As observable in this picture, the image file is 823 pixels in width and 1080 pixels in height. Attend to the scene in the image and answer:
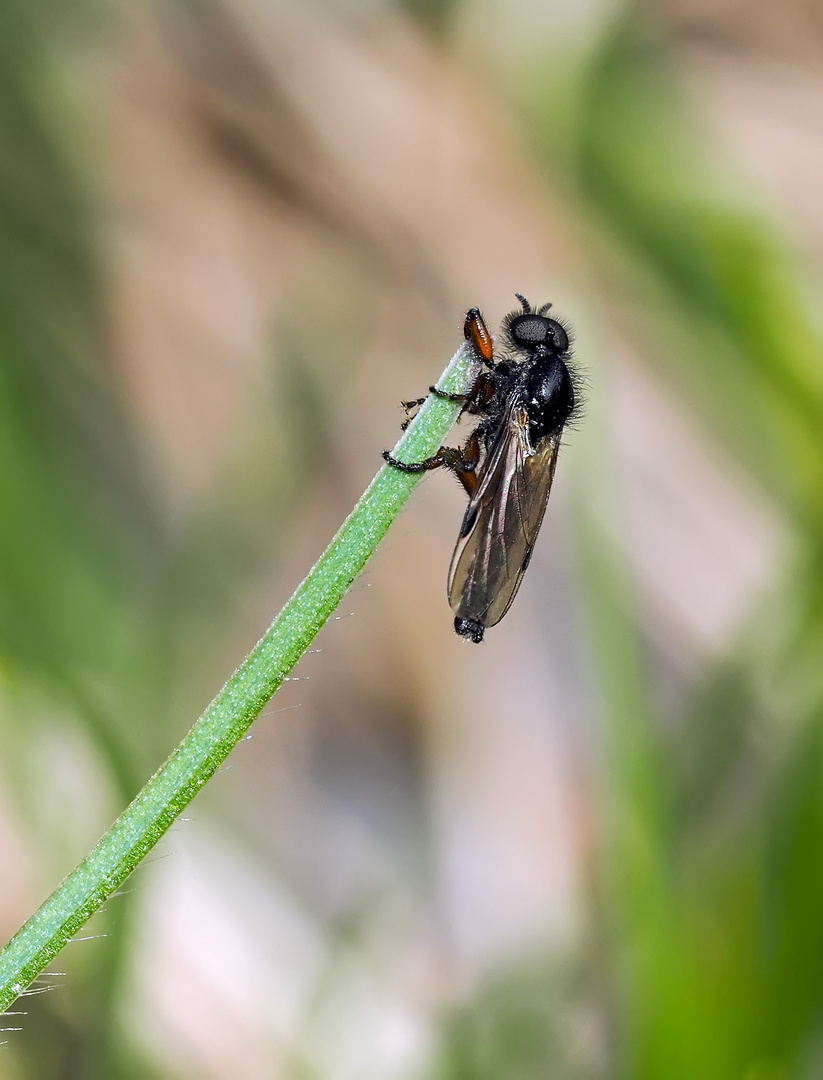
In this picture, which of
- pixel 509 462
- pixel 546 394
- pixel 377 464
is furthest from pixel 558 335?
pixel 377 464

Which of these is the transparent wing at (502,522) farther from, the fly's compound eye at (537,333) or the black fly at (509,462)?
the fly's compound eye at (537,333)

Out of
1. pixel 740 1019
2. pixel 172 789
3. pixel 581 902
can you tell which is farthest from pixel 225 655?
pixel 172 789

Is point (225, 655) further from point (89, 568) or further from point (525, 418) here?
point (525, 418)

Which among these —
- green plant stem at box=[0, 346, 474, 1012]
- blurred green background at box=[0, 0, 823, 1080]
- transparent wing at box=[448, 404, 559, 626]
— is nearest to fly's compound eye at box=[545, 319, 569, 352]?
transparent wing at box=[448, 404, 559, 626]

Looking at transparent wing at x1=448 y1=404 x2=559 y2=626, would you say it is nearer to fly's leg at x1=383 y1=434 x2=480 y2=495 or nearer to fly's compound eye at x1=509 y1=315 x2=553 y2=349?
fly's leg at x1=383 y1=434 x2=480 y2=495

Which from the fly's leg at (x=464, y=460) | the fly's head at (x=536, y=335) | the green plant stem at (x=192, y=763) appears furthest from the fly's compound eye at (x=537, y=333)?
the green plant stem at (x=192, y=763)
